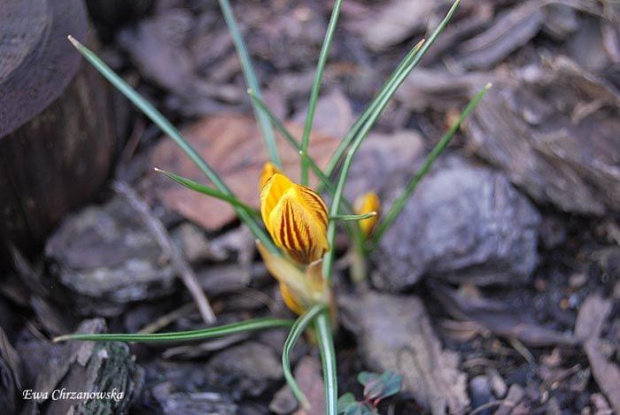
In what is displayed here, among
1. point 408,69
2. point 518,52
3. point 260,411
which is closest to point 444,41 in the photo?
point 518,52

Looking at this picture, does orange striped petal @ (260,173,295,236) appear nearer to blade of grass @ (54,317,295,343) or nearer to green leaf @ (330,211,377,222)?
green leaf @ (330,211,377,222)

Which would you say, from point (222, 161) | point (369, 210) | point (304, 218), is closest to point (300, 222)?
point (304, 218)

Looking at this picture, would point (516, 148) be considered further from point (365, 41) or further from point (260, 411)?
point (260, 411)

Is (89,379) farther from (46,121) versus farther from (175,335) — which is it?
(46,121)

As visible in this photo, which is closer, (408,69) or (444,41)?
(408,69)

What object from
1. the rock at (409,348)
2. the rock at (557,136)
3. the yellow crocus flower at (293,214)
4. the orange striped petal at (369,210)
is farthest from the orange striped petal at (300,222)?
the rock at (557,136)

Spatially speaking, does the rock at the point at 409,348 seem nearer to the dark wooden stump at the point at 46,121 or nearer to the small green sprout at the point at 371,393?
the small green sprout at the point at 371,393

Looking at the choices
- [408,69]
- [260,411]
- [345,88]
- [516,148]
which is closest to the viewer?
[408,69]

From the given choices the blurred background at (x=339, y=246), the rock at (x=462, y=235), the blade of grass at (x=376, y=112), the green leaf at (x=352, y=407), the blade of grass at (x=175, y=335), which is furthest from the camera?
the rock at (x=462, y=235)
